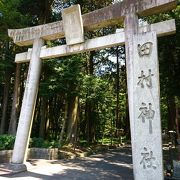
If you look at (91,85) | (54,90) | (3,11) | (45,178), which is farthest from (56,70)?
(45,178)

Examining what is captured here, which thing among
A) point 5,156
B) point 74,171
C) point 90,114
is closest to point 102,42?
point 74,171

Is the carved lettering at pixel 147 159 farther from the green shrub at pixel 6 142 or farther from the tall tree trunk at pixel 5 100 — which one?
the tall tree trunk at pixel 5 100

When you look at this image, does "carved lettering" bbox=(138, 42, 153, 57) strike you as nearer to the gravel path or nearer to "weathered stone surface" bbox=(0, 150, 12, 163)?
the gravel path

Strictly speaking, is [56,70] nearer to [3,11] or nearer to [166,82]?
[3,11]

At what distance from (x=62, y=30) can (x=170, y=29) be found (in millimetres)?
4134

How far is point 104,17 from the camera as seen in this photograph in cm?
970

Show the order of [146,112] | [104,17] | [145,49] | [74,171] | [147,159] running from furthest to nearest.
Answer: [74,171], [104,17], [145,49], [146,112], [147,159]

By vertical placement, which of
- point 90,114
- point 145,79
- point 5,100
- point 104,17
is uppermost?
point 104,17

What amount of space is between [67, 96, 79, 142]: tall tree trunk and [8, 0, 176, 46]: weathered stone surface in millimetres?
6643

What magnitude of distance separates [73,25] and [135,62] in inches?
114

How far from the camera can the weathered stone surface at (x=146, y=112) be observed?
7.81m

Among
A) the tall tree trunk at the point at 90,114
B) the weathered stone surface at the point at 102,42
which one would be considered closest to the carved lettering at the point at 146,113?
the weathered stone surface at the point at 102,42

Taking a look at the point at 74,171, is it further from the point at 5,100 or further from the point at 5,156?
the point at 5,100

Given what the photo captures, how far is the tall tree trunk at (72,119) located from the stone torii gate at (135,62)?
7070 millimetres
